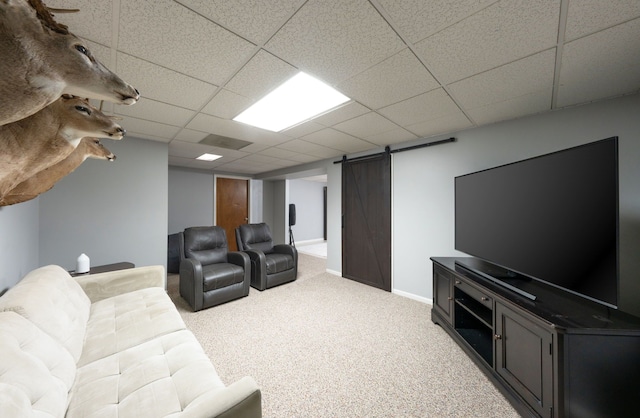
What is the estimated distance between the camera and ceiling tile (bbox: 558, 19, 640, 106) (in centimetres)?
123

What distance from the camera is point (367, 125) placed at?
8.57ft

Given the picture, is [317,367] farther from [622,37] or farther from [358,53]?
[622,37]

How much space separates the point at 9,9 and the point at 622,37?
2665 mm

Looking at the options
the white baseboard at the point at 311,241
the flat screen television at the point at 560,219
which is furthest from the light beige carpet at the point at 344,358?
the white baseboard at the point at 311,241

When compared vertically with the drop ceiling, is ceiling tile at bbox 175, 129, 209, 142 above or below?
above

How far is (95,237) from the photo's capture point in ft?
8.97

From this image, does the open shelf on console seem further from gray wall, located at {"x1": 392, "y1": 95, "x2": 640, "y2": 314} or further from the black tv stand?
gray wall, located at {"x1": 392, "y1": 95, "x2": 640, "y2": 314}

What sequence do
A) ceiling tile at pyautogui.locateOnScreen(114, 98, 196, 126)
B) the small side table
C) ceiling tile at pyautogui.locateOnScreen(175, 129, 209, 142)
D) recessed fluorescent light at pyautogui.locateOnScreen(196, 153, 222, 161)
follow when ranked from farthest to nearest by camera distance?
recessed fluorescent light at pyautogui.locateOnScreen(196, 153, 222, 161) < ceiling tile at pyautogui.locateOnScreen(175, 129, 209, 142) < the small side table < ceiling tile at pyautogui.locateOnScreen(114, 98, 196, 126)

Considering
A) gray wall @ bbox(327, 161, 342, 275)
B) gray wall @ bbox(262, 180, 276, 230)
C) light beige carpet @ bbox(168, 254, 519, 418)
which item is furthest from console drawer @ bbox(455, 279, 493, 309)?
gray wall @ bbox(262, 180, 276, 230)

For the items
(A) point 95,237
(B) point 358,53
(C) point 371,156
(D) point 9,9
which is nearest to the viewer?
(D) point 9,9

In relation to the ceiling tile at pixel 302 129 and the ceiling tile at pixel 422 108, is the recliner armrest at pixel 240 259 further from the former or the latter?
the ceiling tile at pixel 422 108

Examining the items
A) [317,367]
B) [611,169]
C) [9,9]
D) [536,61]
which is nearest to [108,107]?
[9,9]

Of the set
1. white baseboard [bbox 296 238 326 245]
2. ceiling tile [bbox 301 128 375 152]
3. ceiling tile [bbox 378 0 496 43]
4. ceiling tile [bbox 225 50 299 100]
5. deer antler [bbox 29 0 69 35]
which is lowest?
white baseboard [bbox 296 238 326 245]

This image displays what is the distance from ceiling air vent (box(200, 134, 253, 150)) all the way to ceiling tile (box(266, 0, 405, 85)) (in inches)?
78.4
